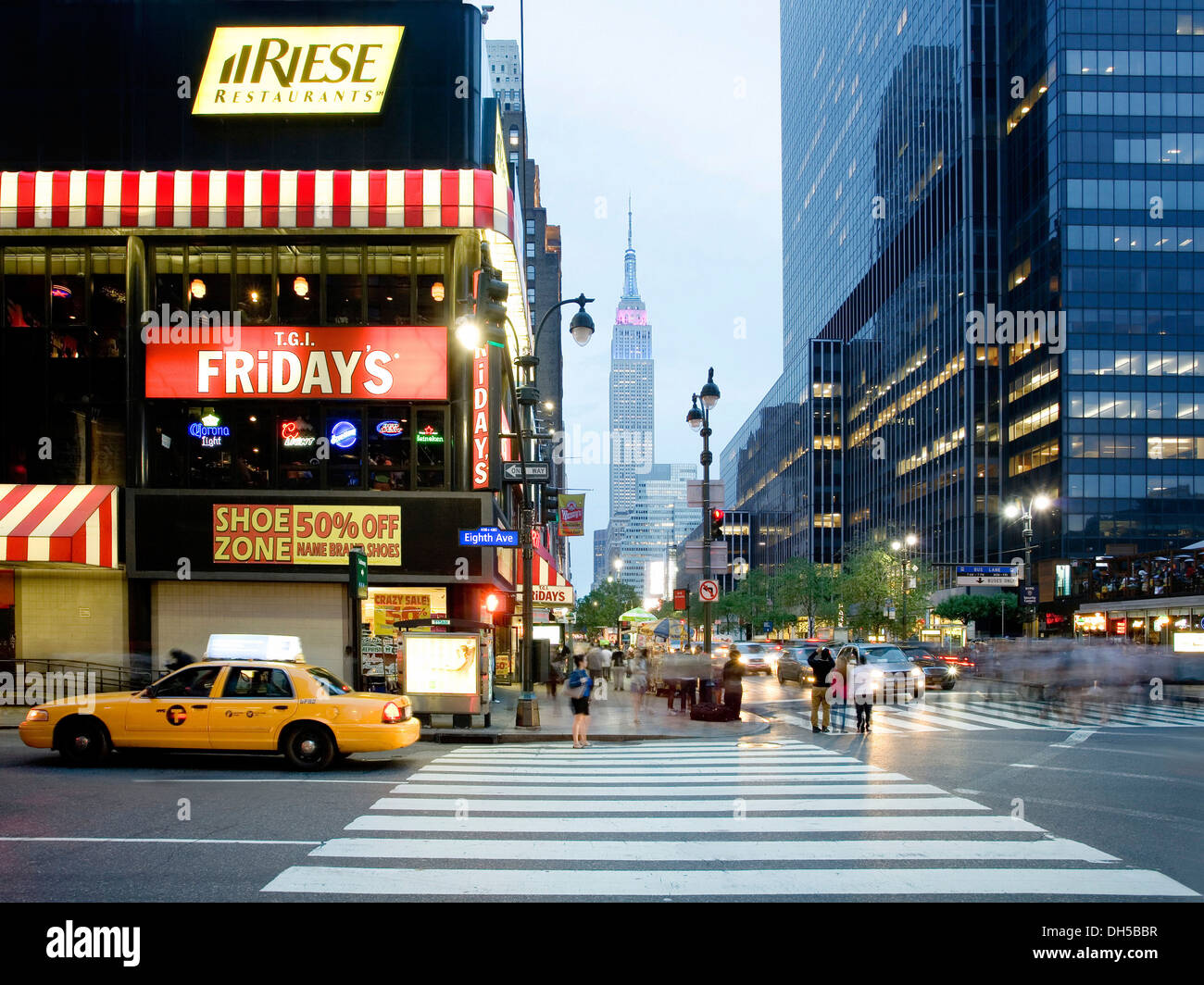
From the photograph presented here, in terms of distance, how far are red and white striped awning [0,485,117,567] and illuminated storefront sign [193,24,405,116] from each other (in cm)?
1083

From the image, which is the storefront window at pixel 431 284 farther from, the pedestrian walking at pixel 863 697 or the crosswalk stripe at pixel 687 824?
the crosswalk stripe at pixel 687 824

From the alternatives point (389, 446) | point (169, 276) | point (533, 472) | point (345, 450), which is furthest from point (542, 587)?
point (169, 276)

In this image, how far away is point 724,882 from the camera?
23.9ft

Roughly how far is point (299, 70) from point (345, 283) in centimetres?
613

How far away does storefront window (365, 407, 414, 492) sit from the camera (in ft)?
80.6

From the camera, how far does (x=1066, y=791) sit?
11.8m

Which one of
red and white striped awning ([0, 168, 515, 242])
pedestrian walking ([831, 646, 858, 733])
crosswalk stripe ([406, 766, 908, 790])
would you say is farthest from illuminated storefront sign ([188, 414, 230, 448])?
pedestrian walking ([831, 646, 858, 733])

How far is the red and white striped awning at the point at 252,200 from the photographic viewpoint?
24.2m

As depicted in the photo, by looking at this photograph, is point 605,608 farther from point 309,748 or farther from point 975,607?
point 309,748

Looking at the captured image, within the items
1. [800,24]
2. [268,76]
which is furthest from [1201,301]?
[800,24]

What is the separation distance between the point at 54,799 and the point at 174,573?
14.3 metres

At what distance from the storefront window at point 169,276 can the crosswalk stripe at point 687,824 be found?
774 inches

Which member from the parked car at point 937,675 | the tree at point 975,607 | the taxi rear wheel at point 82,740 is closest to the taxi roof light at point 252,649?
the taxi rear wheel at point 82,740

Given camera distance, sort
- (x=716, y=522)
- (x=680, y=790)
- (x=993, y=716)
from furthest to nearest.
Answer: (x=716, y=522) → (x=993, y=716) → (x=680, y=790)
